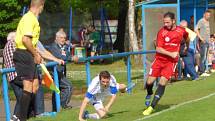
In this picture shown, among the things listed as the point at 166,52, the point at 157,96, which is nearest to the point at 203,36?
the point at 166,52

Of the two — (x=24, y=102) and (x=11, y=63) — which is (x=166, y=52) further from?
(x=24, y=102)

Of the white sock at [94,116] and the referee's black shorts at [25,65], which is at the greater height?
the referee's black shorts at [25,65]

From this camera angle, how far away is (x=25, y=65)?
9281 mm

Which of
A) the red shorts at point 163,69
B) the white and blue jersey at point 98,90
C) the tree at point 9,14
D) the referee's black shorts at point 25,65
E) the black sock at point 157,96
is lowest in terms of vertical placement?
the black sock at point 157,96

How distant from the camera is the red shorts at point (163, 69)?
1166 cm

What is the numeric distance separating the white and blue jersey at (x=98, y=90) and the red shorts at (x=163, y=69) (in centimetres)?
114

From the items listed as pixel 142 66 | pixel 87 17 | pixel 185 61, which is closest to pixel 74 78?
pixel 142 66

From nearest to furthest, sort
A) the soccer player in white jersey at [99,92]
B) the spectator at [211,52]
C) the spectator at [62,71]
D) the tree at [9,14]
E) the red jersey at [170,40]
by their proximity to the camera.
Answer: the soccer player in white jersey at [99,92], the red jersey at [170,40], the spectator at [62,71], the spectator at [211,52], the tree at [9,14]

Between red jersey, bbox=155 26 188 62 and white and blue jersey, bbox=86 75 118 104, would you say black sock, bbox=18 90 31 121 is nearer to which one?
white and blue jersey, bbox=86 75 118 104

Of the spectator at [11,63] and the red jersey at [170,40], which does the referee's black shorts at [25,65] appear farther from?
the red jersey at [170,40]

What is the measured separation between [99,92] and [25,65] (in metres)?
2.09

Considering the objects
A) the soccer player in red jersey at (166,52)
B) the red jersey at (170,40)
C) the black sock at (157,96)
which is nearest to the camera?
the black sock at (157,96)

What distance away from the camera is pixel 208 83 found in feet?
56.3

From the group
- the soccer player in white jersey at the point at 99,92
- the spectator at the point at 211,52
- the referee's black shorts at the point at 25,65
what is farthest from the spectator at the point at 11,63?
the spectator at the point at 211,52
